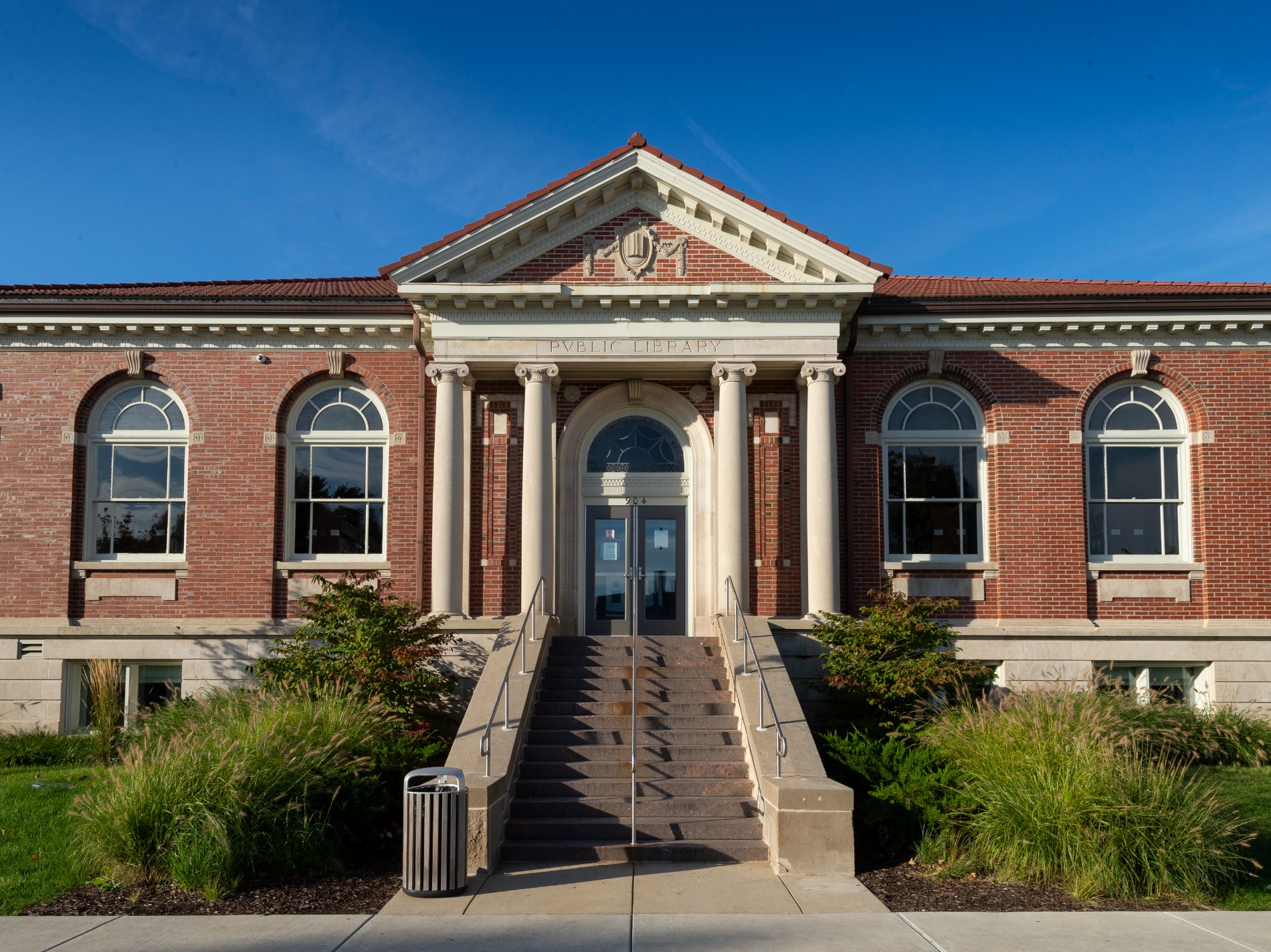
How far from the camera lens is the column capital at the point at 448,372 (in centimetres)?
1454

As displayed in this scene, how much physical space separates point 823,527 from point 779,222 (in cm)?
436

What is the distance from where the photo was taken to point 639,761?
10758mm

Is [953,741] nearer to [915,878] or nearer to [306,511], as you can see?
[915,878]

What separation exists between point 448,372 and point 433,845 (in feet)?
26.4

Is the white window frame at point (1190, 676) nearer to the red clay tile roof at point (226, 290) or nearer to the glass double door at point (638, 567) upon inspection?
the glass double door at point (638, 567)

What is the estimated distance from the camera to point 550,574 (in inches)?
571

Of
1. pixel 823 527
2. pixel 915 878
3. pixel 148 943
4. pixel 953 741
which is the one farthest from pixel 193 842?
pixel 823 527

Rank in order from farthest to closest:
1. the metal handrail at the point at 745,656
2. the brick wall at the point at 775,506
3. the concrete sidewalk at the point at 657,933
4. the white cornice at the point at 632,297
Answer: the brick wall at the point at 775,506 < the white cornice at the point at 632,297 < the metal handrail at the point at 745,656 < the concrete sidewalk at the point at 657,933

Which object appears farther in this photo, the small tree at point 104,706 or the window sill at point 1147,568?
the window sill at point 1147,568

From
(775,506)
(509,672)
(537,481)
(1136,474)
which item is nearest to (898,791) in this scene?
(509,672)

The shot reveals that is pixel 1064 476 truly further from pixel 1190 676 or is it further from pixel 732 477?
pixel 732 477

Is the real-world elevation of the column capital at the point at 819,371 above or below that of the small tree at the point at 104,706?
above

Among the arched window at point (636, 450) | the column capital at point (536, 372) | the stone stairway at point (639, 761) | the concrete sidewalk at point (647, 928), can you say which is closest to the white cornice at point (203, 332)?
the column capital at point (536, 372)

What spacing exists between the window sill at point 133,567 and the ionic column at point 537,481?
5557 millimetres
